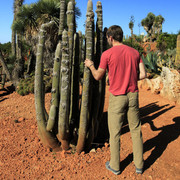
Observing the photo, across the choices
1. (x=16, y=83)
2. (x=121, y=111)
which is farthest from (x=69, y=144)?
(x=16, y=83)

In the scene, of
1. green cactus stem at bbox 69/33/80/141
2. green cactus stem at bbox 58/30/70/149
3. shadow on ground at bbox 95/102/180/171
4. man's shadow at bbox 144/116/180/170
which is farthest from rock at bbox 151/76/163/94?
green cactus stem at bbox 58/30/70/149

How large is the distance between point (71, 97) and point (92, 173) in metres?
1.14

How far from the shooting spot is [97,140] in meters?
3.48

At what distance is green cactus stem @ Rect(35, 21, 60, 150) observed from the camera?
2686 millimetres

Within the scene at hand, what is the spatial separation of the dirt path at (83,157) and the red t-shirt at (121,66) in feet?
3.59

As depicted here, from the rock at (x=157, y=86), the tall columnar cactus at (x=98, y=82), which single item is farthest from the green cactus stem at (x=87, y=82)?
the rock at (x=157, y=86)

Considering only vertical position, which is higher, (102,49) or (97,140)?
(102,49)

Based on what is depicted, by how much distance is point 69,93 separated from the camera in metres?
2.74

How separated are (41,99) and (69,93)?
0.43 meters

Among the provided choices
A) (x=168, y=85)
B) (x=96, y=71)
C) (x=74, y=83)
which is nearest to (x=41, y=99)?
(x=74, y=83)

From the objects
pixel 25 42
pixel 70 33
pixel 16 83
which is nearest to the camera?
pixel 70 33

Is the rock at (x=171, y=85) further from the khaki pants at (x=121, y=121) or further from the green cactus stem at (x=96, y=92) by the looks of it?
the khaki pants at (x=121, y=121)

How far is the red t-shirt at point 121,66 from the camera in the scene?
2334 millimetres

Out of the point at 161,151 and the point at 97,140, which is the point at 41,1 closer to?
the point at 97,140
